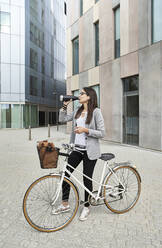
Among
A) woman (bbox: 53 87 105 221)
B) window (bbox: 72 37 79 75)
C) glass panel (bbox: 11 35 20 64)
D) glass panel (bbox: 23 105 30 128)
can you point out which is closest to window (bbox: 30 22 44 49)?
glass panel (bbox: 11 35 20 64)

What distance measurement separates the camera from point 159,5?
943cm

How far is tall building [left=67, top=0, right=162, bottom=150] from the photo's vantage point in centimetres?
951

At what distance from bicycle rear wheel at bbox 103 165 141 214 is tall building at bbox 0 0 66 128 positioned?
82.9 feet

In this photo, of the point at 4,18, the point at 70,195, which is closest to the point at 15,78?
the point at 4,18

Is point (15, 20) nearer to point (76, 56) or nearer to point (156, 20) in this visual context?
point (76, 56)

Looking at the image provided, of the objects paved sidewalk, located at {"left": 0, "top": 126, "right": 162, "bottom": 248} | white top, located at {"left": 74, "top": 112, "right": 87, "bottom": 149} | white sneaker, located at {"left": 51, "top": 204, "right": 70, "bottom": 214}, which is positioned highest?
white top, located at {"left": 74, "top": 112, "right": 87, "bottom": 149}

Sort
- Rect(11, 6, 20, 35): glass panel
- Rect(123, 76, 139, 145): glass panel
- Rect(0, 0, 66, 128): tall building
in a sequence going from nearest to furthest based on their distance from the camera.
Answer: Rect(123, 76, 139, 145): glass panel → Rect(0, 0, 66, 128): tall building → Rect(11, 6, 20, 35): glass panel

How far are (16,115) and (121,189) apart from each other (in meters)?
25.5

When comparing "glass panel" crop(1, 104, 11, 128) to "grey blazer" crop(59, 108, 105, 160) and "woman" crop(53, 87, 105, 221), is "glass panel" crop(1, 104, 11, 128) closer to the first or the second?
"woman" crop(53, 87, 105, 221)

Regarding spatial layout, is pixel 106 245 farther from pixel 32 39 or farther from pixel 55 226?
pixel 32 39

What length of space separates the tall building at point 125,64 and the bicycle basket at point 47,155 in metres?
7.12

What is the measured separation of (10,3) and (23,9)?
1491 mm

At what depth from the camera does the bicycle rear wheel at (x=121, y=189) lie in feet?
11.2

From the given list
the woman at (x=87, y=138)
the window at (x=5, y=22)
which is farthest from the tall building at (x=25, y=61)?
the woman at (x=87, y=138)
